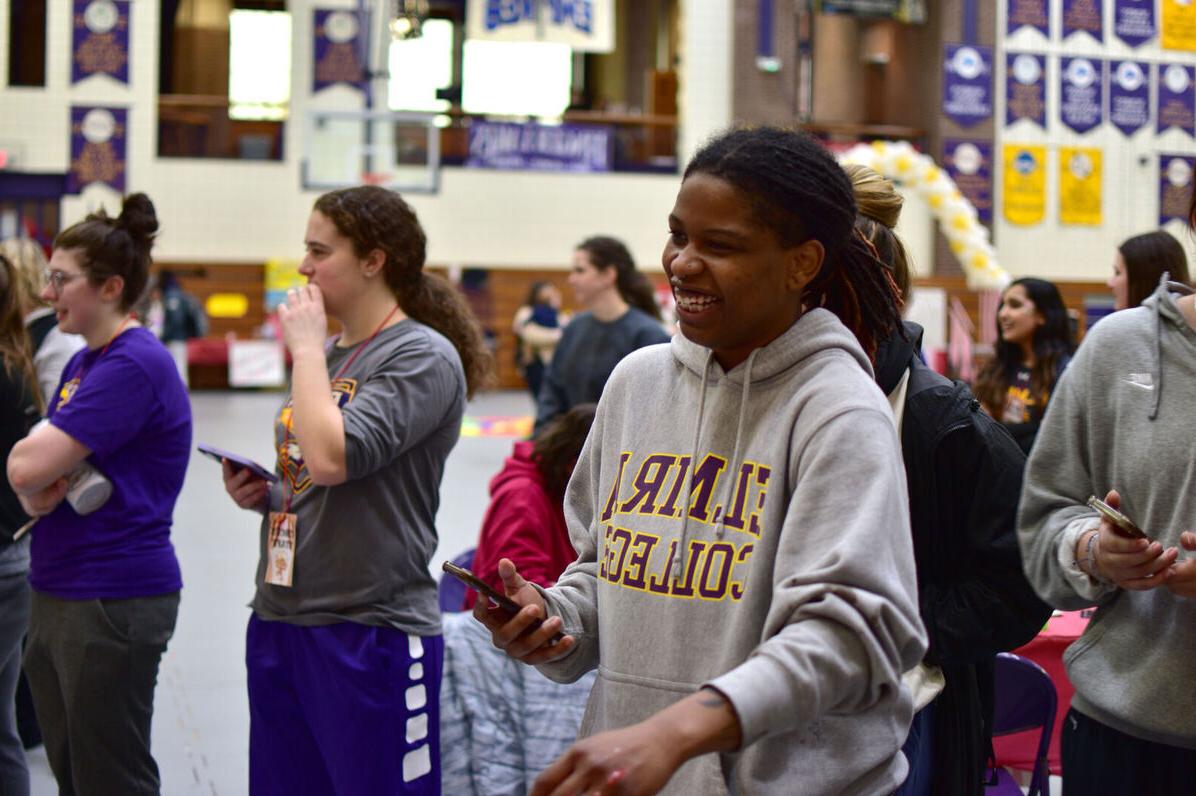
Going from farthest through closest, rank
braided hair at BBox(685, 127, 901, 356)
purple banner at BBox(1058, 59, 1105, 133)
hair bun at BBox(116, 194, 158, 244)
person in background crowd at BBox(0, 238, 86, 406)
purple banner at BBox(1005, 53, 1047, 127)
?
purple banner at BBox(1005, 53, 1047, 127) < purple banner at BBox(1058, 59, 1105, 133) < person in background crowd at BBox(0, 238, 86, 406) < hair bun at BBox(116, 194, 158, 244) < braided hair at BBox(685, 127, 901, 356)

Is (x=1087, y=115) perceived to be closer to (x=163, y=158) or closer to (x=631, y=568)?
(x=163, y=158)

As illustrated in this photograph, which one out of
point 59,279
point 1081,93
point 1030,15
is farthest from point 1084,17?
point 59,279

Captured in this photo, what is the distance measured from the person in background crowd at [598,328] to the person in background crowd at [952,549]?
3.91 meters

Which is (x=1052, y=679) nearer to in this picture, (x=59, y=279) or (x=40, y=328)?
(x=59, y=279)

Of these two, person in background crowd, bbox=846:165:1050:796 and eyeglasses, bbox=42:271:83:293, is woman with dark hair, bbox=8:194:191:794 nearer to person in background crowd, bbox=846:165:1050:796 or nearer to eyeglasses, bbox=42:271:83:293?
eyeglasses, bbox=42:271:83:293

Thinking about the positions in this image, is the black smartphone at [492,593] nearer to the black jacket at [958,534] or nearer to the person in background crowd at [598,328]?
the black jacket at [958,534]

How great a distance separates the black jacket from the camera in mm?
2033

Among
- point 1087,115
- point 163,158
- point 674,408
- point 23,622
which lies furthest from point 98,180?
point 674,408

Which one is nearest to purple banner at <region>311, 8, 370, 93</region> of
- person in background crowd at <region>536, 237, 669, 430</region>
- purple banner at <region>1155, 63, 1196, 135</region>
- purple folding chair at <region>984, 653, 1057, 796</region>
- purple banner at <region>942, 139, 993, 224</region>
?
purple banner at <region>942, 139, 993, 224</region>

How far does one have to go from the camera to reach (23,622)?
11.8 ft

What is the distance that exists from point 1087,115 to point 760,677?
2141 cm

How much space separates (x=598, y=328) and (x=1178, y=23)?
1336 cm

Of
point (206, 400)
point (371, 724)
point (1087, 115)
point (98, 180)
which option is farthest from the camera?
point (1087, 115)

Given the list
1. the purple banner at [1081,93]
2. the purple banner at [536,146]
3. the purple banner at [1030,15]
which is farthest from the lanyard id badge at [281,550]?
the purple banner at [1081,93]
